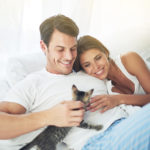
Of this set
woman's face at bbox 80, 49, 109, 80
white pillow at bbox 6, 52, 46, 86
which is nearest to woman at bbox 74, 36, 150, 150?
woman's face at bbox 80, 49, 109, 80

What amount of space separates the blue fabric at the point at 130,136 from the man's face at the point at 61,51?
0.42 m

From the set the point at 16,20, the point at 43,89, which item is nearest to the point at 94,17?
the point at 16,20

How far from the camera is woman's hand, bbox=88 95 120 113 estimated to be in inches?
42.0

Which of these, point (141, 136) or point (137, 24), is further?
point (137, 24)

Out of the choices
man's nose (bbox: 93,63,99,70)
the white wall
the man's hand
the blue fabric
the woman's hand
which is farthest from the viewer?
the white wall

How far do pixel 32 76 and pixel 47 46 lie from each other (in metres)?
0.18

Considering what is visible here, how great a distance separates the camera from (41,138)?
0.99 m

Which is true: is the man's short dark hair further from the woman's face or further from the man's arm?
the man's arm

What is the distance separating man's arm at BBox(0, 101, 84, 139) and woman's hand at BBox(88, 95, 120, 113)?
0.48 feet

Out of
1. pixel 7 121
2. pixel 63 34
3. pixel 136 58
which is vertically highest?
pixel 63 34

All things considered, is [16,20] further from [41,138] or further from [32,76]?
[41,138]

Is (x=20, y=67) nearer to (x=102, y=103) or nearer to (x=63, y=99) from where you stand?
(x=63, y=99)

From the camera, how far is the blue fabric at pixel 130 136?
0.80 metres

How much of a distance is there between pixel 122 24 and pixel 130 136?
142cm
